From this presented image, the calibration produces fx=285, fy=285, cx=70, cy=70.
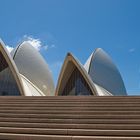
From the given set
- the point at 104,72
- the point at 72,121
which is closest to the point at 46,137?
the point at 72,121

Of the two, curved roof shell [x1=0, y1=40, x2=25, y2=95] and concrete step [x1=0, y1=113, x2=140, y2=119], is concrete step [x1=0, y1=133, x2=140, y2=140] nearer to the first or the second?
concrete step [x1=0, y1=113, x2=140, y2=119]

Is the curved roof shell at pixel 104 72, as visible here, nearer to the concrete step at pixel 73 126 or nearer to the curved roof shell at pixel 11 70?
the curved roof shell at pixel 11 70

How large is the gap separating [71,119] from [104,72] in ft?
60.9

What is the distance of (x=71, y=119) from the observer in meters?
5.43

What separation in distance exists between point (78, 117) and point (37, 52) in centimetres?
1783

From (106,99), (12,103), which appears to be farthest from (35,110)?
(106,99)

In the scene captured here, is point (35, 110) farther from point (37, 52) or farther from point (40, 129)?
point (37, 52)

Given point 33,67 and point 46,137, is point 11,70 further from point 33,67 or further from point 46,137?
point 46,137

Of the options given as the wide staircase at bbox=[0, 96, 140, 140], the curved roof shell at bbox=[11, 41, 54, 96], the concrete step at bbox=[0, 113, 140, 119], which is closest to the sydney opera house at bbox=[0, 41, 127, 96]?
the curved roof shell at bbox=[11, 41, 54, 96]

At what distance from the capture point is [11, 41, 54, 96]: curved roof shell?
2173 cm

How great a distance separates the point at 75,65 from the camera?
19.5 metres

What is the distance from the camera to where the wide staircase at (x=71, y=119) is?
4.63 metres

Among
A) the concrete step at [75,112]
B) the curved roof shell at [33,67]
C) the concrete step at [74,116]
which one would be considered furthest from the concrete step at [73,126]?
the curved roof shell at [33,67]

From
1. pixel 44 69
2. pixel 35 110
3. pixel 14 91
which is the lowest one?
pixel 35 110
